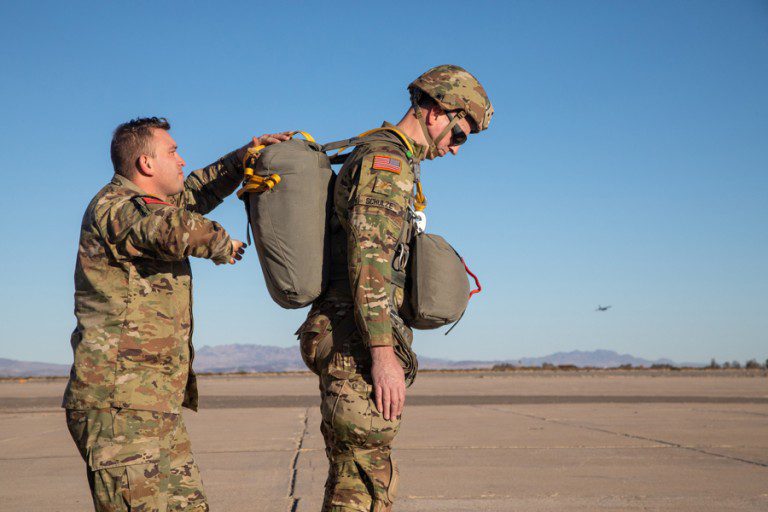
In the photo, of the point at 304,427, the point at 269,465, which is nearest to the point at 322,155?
the point at 269,465

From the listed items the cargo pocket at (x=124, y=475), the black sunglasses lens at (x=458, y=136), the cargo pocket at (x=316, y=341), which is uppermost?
the black sunglasses lens at (x=458, y=136)

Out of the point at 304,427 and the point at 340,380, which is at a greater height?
the point at 340,380

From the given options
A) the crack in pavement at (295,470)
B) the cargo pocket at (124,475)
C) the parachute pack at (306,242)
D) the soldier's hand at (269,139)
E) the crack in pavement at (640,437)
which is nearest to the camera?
the cargo pocket at (124,475)

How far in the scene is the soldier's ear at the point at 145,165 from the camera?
3.37m

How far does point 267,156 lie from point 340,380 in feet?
3.13

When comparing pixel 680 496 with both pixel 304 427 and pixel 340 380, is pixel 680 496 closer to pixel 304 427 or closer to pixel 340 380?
pixel 340 380

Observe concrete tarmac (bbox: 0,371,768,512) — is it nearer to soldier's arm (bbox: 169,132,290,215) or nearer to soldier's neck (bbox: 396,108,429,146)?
soldier's arm (bbox: 169,132,290,215)

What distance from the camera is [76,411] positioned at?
310cm

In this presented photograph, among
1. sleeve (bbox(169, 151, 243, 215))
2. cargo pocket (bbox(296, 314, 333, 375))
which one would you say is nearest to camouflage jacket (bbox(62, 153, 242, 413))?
cargo pocket (bbox(296, 314, 333, 375))

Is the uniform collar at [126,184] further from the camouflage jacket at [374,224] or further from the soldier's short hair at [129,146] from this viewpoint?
the camouflage jacket at [374,224]

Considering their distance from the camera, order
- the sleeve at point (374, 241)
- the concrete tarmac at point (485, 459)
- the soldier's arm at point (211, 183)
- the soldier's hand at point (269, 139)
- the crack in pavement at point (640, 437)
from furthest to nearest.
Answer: the crack in pavement at point (640, 437)
the concrete tarmac at point (485, 459)
the soldier's arm at point (211, 183)
the soldier's hand at point (269, 139)
the sleeve at point (374, 241)

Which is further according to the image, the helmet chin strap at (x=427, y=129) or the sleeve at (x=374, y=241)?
the helmet chin strap at (x=427, y=129)

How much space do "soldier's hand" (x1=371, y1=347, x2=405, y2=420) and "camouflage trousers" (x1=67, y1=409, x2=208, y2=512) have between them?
827 millimetres

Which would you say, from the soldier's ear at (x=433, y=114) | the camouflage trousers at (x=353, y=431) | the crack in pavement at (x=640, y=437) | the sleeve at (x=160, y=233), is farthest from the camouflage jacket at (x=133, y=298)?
the crack in pavement at (x=640, y=437)
